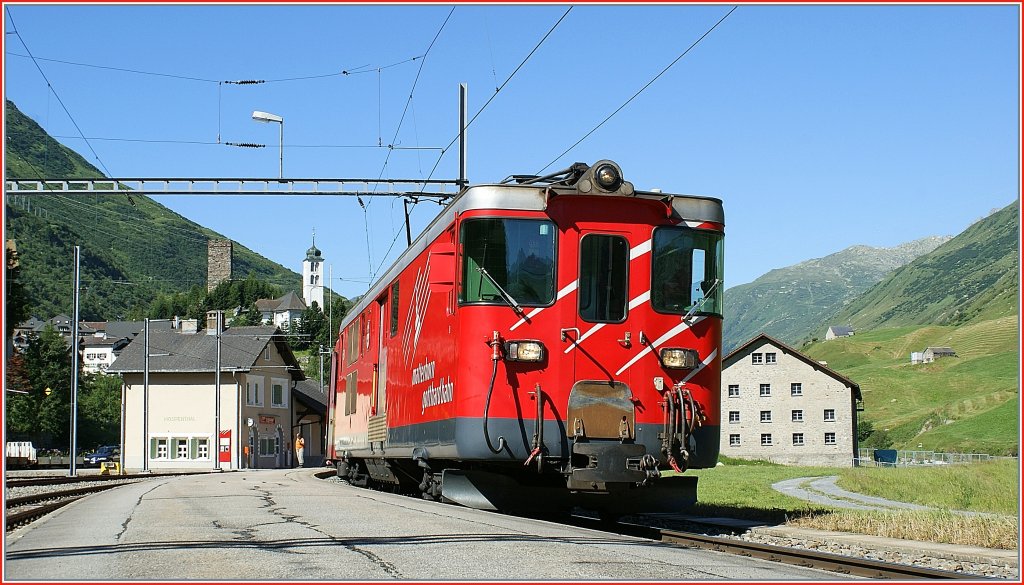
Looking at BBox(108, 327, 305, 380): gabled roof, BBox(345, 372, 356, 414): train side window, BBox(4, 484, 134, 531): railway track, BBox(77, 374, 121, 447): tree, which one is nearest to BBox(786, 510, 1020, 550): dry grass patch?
BBox(345, 372, 356, 414): train side window

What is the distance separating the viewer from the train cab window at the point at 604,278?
12.9 m

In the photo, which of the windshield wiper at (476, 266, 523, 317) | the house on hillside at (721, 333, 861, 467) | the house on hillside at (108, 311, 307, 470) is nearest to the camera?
the windshield wiper at (476, 266, 523, 317)

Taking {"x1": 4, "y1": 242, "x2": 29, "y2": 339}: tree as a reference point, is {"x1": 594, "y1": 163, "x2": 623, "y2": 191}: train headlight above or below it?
below

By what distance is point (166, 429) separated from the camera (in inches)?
2594

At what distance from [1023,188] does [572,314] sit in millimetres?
5619

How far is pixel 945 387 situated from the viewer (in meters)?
143

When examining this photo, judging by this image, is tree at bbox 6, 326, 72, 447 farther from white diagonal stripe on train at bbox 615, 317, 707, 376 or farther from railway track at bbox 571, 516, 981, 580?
railway track at bbox 571, 516, 981, 580

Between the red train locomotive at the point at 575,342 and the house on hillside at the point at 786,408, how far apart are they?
68938mm

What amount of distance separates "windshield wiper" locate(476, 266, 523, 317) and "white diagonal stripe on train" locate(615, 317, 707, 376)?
4.08 ft

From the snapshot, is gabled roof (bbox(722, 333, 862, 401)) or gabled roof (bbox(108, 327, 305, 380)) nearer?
gabled roof (bbox(108, 327, 305, 380))

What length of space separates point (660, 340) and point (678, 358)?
0.27 m

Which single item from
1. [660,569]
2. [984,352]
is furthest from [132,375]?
[984,352]

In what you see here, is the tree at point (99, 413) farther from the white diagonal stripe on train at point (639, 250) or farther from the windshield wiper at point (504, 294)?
the white diagonal stripe on train at point (639, 250)

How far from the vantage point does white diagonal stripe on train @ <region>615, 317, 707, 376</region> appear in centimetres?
1273
